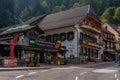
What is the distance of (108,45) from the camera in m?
88.8

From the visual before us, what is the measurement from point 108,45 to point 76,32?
27.9m

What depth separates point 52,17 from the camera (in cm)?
7538

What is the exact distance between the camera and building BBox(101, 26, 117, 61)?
84.9m

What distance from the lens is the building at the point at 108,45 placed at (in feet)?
278

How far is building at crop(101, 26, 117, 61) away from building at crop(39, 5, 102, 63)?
1085 centimetres

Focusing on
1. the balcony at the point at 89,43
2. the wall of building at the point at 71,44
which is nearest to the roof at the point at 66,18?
the wall of building at the point at 71,44

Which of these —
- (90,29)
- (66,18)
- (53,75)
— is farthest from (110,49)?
(53,75)

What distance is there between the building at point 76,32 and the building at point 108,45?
1085 cm

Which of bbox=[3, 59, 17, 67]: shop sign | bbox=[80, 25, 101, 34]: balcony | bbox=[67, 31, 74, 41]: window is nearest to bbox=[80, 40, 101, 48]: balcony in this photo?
bbox=[67, 31, 74, 41]: window

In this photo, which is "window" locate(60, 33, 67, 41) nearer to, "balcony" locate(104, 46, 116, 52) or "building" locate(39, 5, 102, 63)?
"building" locate(39, 5, 102, 63)

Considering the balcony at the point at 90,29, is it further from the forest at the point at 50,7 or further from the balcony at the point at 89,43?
the forest at the point at 50,7

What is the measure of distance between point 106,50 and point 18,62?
48429 mm

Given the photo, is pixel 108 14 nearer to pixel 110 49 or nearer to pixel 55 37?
pixel 110 49

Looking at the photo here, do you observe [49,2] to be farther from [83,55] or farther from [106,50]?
[83,55]
